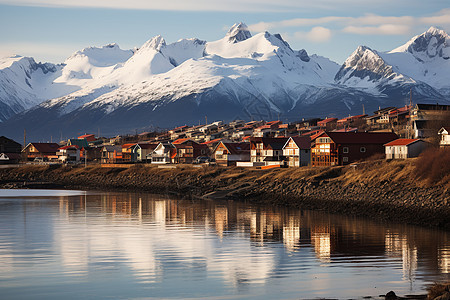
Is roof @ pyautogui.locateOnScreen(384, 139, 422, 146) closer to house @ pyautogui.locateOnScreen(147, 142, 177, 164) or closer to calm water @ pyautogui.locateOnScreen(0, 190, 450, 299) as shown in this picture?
calm water @ pyautogui.locateOnScreen(0, 190, 450, 299)

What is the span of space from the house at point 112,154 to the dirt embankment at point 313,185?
31.6m

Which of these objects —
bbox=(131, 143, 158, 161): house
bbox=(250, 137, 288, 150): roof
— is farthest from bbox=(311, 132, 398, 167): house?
bbox=(131, 143, 158, 161): house

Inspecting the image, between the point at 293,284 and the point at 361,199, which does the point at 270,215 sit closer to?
the point at 361,199

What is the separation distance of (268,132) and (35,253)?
A: 152m

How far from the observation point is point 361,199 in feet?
202

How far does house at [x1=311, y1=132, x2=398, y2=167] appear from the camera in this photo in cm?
8844

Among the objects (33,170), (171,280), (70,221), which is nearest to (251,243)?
(171,280)

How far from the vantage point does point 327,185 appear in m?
70.4

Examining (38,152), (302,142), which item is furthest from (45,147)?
(302,142)

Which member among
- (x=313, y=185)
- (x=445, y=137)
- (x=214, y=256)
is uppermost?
(x=445, y=137)

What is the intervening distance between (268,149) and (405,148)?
28182 mm

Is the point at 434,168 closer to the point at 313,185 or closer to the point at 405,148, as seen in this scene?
the point at 313,185

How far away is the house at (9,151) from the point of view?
157 meters

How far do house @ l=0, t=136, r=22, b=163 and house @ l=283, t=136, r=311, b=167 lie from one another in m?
82.6
